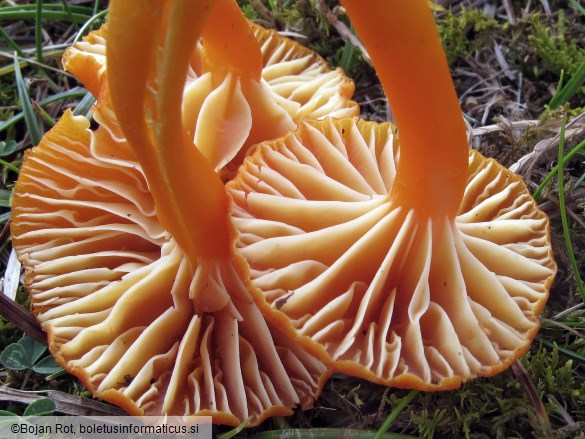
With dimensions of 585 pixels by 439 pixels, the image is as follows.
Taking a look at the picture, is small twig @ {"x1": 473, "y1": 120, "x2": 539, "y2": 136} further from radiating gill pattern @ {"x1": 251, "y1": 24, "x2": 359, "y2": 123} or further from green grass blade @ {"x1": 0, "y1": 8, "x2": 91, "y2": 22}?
green grass blade @ {"x1": 0, "y1": 8, "x2": 91, "y2": 22}

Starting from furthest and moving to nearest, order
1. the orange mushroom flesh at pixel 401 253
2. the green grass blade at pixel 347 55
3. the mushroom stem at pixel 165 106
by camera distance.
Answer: the green grass blade at pixel 347 55
the orange mushroom flesh at pixel 401 253
the mushroom stem at pixel 165 106

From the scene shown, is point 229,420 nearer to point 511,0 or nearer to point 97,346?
point 97,346

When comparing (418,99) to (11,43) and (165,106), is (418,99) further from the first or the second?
(11,43)

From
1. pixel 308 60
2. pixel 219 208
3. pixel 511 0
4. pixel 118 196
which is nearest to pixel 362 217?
pixel 219 208

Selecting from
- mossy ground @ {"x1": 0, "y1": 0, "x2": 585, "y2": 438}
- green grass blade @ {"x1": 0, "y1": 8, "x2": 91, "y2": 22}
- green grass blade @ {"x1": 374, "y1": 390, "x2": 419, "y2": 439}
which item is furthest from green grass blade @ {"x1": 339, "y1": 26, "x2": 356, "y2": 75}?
green grass blade @ {"x1": 374, "y1": 390, "x2": 419, "y2": 439}

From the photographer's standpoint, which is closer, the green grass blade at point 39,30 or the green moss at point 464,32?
the green grass blade at point 39,30

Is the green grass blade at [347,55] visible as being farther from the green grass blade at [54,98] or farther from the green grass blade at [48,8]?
the green grass blade at [48,8]

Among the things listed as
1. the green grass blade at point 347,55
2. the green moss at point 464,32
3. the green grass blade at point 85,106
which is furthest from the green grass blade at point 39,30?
the green moss at point 464,32
